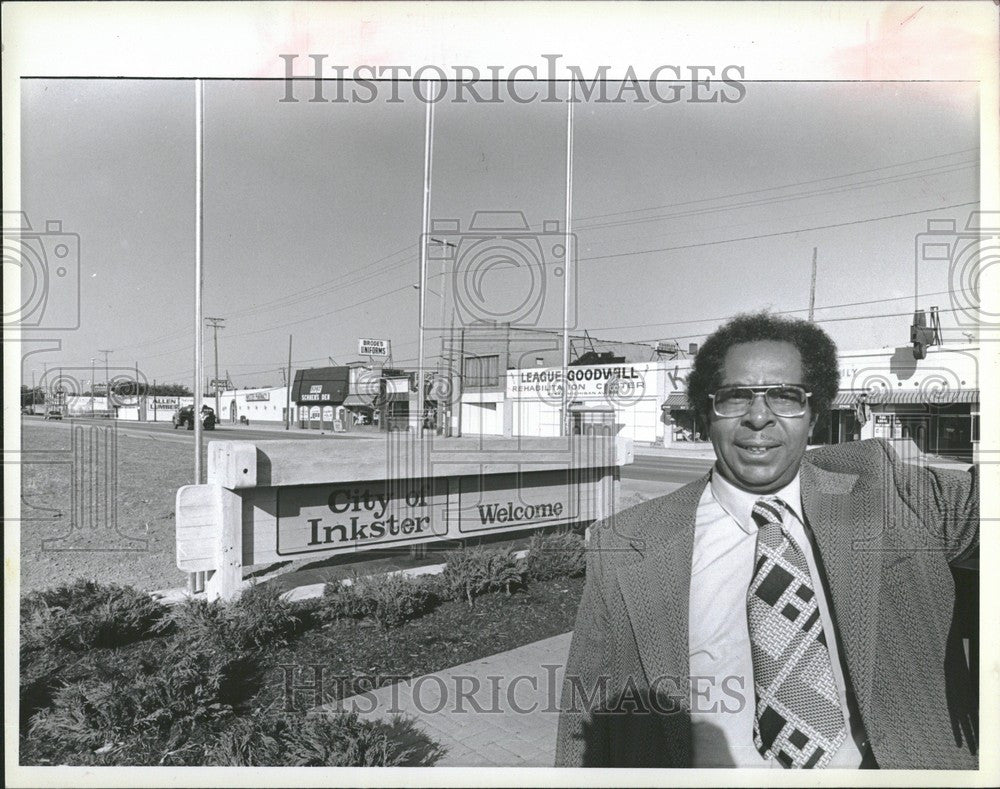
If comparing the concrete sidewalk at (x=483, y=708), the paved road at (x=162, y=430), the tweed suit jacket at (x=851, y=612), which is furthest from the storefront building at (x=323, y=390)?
the tweed suit jacket at (x=851, y=612)

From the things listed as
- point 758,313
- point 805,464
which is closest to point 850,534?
point 805,464

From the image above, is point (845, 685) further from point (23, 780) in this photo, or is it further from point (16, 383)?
point (16, 383)

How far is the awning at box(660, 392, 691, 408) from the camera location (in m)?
2.22

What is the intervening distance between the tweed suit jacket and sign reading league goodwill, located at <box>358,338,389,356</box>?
4.31ft

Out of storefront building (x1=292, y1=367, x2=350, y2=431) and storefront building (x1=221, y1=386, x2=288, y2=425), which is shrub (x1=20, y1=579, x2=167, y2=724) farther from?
storefront building (x1=221, y1=386, x2=288, y2=425)

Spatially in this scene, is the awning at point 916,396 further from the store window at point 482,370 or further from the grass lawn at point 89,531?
the store window at point 482,370

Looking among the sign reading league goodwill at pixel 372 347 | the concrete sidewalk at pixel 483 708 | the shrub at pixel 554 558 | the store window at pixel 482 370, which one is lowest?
the concrete sidewalk at pixel 483 708

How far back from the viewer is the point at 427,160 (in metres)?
2.59

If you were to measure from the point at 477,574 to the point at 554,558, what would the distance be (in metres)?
0.52

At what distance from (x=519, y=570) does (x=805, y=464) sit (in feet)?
6.46

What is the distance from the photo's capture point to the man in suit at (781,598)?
78.2 inches

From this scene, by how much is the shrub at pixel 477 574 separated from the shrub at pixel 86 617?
144cm

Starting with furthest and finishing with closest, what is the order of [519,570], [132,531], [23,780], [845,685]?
[132,531] < [519,570] < [23,780] < [845,685]

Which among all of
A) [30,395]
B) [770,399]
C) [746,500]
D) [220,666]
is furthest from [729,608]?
[30,395]
